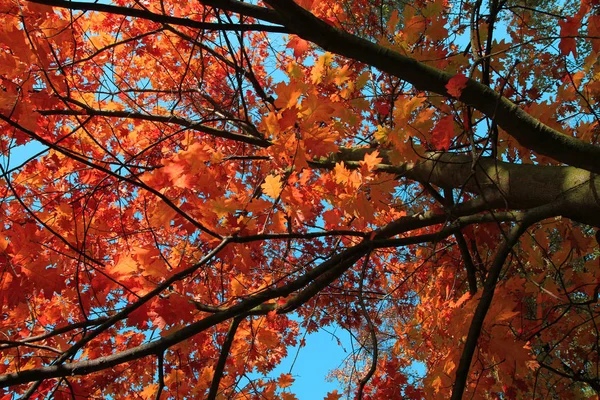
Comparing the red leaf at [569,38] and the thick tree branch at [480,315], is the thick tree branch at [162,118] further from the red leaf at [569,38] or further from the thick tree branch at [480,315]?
the red leaf at [569,38]

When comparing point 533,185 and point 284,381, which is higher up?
point 533,185

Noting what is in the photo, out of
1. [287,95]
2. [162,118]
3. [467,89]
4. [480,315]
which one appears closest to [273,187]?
Result: [287,95]

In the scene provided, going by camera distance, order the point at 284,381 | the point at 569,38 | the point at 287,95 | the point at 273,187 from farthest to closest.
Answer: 1. the point at 284,381
2. the point at 569,38
3. the point at 273,187
4. the point at 287,95

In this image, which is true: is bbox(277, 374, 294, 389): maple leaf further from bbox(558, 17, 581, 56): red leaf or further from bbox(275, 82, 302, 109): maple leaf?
bbox(558, 17, 581, 56): red leaf

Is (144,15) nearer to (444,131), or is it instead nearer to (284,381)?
(444,131)

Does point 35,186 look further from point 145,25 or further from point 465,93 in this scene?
point 465,93

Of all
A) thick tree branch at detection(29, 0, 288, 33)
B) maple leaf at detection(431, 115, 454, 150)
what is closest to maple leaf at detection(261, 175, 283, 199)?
thick tree branch at detection(29, 0, 288, 33)

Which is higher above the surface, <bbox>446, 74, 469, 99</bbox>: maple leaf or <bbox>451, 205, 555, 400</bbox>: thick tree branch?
<bbox>446, 74, 469, 99</bbox>: maple leaf

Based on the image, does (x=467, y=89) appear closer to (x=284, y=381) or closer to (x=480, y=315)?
(x=480, y=315)

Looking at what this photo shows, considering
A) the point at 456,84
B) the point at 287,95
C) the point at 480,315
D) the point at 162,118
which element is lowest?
the point at 480,315

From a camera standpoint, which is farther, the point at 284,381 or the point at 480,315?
the point at 284,381

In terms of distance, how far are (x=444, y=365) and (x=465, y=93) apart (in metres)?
1.69

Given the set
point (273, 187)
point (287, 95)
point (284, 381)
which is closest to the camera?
point (287, 95)

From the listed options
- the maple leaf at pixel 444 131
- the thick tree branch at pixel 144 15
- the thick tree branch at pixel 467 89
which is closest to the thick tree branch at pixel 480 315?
the thick tree branch at pixel 467 89
